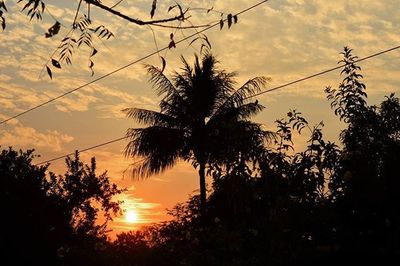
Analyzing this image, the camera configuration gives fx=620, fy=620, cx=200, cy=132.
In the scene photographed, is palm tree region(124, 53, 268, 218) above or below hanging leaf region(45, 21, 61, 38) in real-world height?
above

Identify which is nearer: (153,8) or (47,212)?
(153,8)

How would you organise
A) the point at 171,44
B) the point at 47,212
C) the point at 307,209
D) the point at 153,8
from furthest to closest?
the point at 47,212
the point at 307,209
the point at 171,44
the point at 153,8

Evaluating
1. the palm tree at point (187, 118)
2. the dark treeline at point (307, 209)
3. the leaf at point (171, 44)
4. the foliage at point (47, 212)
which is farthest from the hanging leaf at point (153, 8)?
the palm tree at point (187, 118)

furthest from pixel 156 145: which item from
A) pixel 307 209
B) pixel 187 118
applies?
pixel 307 209

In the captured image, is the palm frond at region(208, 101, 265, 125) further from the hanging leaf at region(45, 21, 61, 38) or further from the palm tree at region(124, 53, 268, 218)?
the hanging leaf at region(45, 21, 61, 38)

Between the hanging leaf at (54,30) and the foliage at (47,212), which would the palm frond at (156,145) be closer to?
the foliage at (47,212)

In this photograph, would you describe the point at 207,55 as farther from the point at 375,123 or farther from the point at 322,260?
the point at 322,260

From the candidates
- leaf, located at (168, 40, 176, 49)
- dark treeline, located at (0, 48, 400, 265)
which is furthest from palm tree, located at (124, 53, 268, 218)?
leaf, located at (168, 40, 176, 49)

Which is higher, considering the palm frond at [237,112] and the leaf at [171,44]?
the palm frond at [237,112]

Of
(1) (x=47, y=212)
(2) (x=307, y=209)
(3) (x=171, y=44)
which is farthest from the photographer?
(1) (x=47, y=212)

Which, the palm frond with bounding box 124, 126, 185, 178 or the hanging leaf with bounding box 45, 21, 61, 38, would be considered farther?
the palm frond with bounding box 124, 126, 185, 178

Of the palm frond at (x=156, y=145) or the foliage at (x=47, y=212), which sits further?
the palm frond at (x=156, y=145)

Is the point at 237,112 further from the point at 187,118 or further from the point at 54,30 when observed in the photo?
the point at 54,30

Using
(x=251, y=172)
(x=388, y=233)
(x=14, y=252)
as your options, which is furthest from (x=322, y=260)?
(x=14, y=252)
